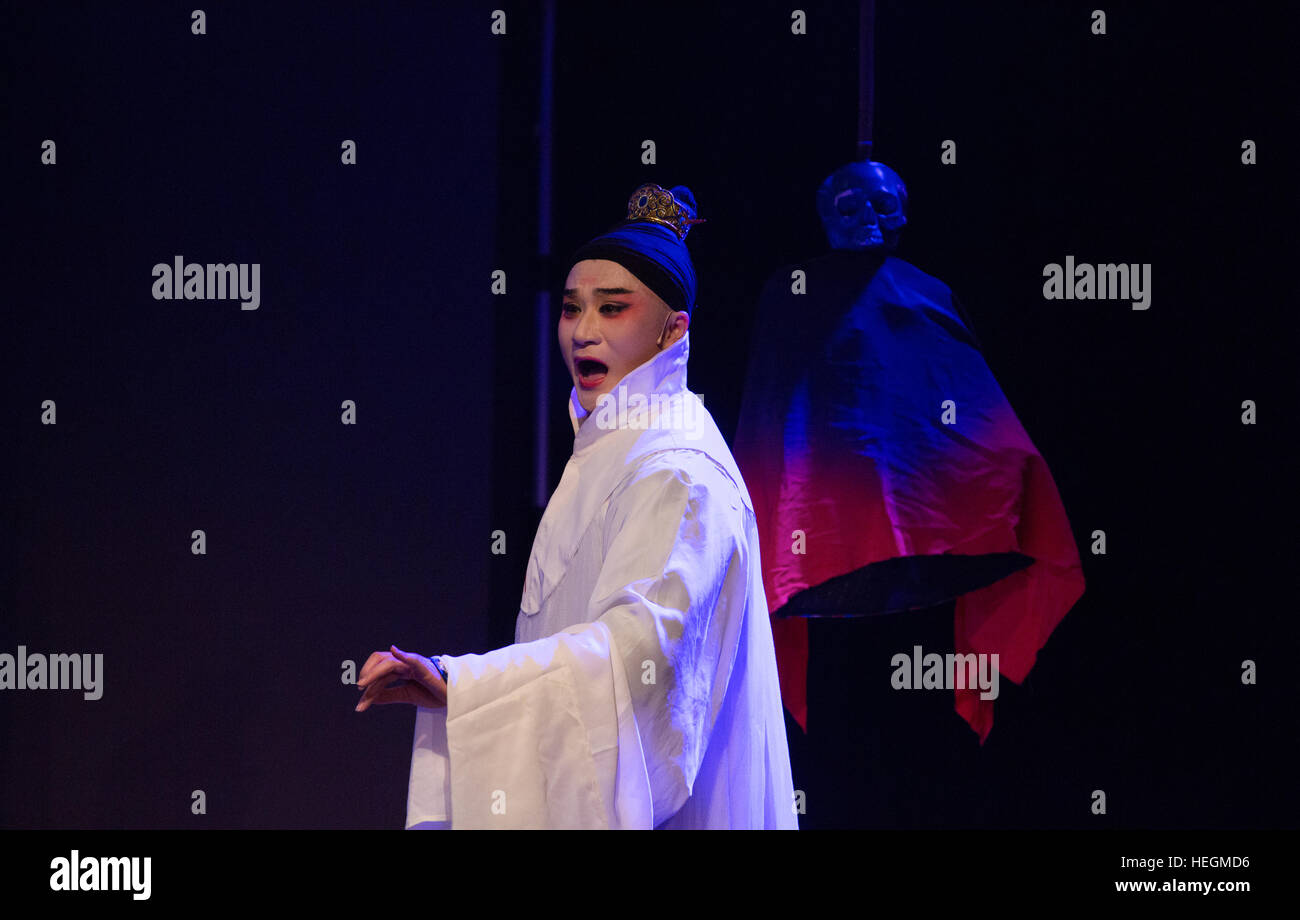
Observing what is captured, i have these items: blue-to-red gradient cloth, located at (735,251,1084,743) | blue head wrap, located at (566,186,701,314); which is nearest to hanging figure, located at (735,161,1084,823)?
blue-to-red gradient cloth, located at (735,251,1084,743)

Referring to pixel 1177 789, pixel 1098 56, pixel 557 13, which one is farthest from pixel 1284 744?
pixel 557 13

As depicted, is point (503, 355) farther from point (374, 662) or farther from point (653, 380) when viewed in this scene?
point (374, 662)

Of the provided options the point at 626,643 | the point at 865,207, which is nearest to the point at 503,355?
the point at 865,207

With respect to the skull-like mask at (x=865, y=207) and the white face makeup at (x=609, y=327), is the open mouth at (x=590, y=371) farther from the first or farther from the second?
the skull-like mask at (x=865, y=207)

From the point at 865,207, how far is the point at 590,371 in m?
0.66

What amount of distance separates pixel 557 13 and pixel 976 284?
0.98m

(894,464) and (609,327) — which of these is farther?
(894,464)

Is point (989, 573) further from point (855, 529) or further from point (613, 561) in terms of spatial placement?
point (613, 561)

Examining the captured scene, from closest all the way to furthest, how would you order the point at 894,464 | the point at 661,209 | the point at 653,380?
the point at 653,380 → the point at 661,209 → the point at 894,464

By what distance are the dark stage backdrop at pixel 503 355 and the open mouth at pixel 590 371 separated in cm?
39

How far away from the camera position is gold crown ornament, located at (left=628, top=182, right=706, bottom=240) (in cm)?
218

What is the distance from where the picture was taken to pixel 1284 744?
2.35 metres

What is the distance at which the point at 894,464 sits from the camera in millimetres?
2281

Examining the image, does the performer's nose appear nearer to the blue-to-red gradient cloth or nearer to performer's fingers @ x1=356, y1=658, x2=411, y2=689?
the blue-to-red gradient cloth
